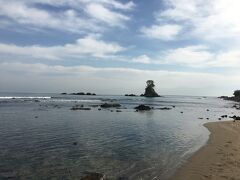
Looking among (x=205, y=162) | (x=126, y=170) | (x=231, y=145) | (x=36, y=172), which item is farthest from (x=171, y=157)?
(x=36, y=172)

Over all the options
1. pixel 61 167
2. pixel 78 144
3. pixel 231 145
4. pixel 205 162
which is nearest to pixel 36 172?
pixel 61 167

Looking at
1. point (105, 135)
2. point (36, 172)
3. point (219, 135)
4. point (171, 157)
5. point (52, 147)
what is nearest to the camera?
point (36, 172)

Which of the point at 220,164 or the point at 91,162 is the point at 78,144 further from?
the point at 220,164

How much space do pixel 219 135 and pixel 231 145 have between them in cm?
714

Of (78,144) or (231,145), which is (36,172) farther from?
(231,145)

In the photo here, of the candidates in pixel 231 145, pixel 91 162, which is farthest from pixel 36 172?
pixel 231 145

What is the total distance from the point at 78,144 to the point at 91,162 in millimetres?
6639

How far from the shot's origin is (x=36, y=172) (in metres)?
18.4

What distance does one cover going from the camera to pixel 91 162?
21000 millimetres

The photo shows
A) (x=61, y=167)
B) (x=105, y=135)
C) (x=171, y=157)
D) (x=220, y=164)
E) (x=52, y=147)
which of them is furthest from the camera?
(x=105, y=135)

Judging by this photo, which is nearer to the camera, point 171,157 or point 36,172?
point 36,172

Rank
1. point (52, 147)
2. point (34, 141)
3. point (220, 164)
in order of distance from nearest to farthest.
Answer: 1. point (220, 164)
2. point (52, 147)
3. point (34, 141)

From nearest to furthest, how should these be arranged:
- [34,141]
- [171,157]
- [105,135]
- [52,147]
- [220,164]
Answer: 1. [220,164]
2. [171,157]
3. [52,147]
4. [34,141]
5. [105,135]

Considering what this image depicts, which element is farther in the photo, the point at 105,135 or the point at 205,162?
the point at 105,135
